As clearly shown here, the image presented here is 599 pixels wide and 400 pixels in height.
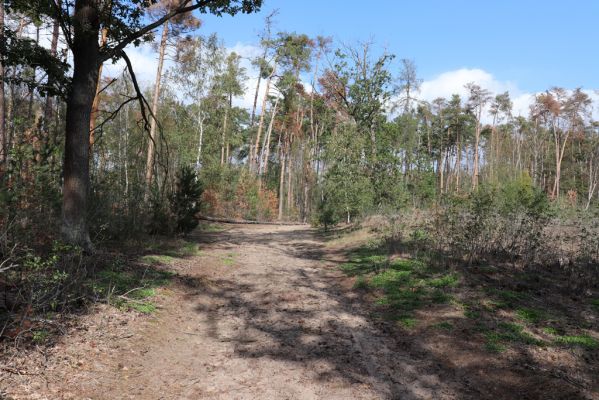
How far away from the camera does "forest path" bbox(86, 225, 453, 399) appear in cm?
428

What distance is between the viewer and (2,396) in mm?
3270

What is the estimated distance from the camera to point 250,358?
513 centimetres

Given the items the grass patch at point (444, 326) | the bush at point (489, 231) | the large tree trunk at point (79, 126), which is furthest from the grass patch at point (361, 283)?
the large tree trunk at point (79, 126)

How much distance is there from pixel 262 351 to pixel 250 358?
281 millimetres

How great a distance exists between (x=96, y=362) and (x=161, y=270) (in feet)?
15.3

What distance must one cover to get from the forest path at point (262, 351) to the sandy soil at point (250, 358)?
0.05 feet

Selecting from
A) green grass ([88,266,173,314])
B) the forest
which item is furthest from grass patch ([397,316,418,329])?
green grass ([88,266,173,314])

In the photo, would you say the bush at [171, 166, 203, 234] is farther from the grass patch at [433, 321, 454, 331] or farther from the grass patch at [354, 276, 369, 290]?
the grass patch at [433, 321, 454, 331]

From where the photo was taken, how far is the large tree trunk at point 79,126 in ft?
25.8

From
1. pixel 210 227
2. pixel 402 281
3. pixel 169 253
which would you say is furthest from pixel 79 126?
pixel 210 227

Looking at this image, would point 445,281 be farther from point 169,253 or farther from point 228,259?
point 169,253

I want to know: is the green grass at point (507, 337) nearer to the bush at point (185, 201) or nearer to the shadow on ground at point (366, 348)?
the shadow on ground at point (366, 348)

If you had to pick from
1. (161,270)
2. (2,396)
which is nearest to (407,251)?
(161,270)

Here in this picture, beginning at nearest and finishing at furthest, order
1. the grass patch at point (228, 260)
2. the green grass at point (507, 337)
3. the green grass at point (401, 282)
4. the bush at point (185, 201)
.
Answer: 1. the green grass at point (507, 337)
2. the green grass at point (401, 282)
3. the grass patch at point (228, 260)
4. the bush at point (185, 201)
